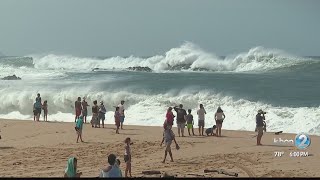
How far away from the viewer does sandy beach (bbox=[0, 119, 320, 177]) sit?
41.8 feet

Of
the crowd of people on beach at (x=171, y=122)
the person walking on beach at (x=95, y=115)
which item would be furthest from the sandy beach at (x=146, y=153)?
the person walking on beach at (x=95, y=115)

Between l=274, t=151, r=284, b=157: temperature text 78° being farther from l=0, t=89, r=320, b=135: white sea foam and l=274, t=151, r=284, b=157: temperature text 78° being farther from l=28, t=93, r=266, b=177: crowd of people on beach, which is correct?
l=0, t=89, r=320, b=135: white sea foam

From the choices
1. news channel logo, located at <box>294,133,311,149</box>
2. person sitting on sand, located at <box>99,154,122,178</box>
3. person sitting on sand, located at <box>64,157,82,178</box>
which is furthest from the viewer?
news channel logo, located at <box>294,133,311,149</box>

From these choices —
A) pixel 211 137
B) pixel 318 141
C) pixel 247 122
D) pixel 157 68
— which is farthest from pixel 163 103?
pixel 157 68

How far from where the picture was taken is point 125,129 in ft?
69.7

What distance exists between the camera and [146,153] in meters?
15.5

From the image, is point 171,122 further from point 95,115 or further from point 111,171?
point 111,171

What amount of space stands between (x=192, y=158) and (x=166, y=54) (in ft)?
213

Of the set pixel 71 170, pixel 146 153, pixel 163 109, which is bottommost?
pixel 146 153

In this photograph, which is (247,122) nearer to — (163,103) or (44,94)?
(163,103)

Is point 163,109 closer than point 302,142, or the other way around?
point 302,142

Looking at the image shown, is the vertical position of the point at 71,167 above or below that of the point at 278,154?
above

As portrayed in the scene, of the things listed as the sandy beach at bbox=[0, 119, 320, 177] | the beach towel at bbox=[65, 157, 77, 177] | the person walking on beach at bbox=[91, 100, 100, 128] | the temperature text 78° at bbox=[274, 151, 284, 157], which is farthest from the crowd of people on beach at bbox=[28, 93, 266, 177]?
the beach towel at bbox=[65, 157, 77, 177]

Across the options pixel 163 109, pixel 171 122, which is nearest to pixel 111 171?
pixel 171 122
